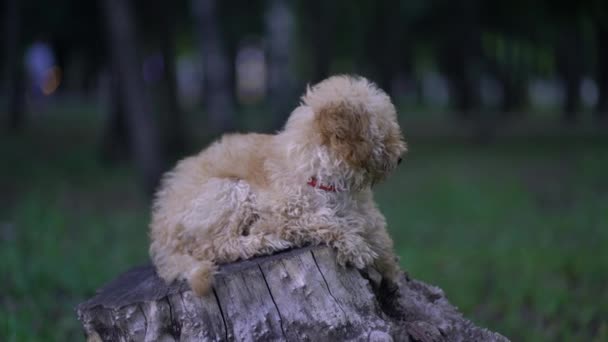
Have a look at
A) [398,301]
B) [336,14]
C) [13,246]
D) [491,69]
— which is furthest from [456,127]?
[398,301]

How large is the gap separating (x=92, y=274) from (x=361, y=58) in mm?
26169

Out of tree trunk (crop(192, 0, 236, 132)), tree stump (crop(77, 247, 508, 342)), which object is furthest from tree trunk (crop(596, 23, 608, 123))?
tree stump (crop(77, 247, 508, 342))

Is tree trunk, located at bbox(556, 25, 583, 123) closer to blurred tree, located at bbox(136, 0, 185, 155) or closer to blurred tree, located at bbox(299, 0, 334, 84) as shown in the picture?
blurred tree, located at bbox(299, 0, 334, 84)

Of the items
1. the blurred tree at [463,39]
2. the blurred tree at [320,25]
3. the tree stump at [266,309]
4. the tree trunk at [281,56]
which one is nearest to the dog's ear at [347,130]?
Result: the tree stump at [266,309]

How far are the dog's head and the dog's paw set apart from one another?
15.7 inches

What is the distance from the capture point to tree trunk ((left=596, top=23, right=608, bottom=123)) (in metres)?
21.0

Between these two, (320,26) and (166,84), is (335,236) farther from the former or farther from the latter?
(320,26)

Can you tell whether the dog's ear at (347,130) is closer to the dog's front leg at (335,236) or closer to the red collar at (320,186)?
the red collar at (320,186)

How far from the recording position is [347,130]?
13.5 feet

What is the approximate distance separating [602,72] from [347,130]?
74.0ft

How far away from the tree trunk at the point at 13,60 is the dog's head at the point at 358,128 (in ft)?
59.6

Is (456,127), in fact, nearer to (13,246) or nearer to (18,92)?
(18,92)

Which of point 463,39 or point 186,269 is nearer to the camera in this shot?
point 186,269

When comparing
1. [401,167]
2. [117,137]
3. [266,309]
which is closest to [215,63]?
[117,137]
